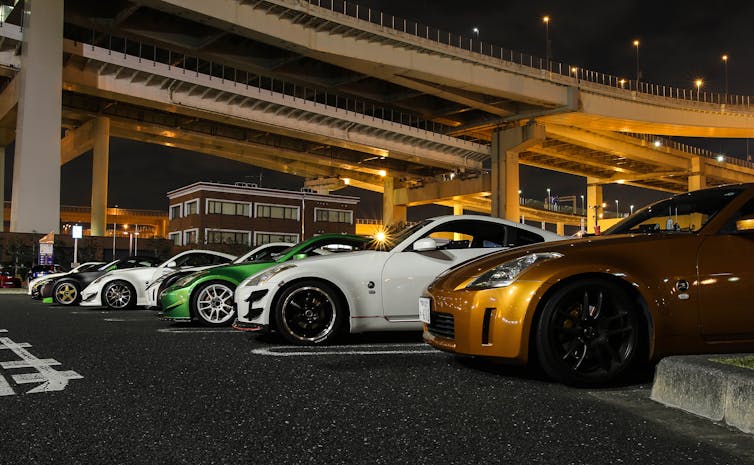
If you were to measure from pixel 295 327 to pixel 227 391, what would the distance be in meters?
2.50

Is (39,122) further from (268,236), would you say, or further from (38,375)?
(38,375)

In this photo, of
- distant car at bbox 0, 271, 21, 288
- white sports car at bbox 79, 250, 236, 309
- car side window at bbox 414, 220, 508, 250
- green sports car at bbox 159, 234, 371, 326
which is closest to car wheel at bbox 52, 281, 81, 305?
white sports car at bbox 79, 250, 236, 309

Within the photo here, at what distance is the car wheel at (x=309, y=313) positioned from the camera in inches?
→ 259

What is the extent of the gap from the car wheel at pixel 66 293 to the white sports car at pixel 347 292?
33.6 ft

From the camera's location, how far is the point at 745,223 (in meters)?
4.61

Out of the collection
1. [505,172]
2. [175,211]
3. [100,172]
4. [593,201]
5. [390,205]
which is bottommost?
[175,211]

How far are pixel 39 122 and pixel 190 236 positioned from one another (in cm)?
2767

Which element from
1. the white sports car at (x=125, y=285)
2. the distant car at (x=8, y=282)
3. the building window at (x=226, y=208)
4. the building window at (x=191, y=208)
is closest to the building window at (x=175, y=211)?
the building window at (x=191, y=208)

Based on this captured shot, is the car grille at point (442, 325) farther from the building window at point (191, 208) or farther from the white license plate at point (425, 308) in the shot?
the building window at point (191, 208)

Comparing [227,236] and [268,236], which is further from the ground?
[268,236]

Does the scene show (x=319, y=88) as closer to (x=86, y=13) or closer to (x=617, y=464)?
(x=86, y=13)

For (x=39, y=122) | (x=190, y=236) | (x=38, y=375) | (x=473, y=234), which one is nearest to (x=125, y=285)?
(x=473, y=234)

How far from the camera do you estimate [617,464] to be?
8.86 feet

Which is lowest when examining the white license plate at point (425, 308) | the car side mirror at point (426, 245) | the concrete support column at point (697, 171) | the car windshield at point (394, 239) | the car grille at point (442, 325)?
the car grille at point (442, 325)
